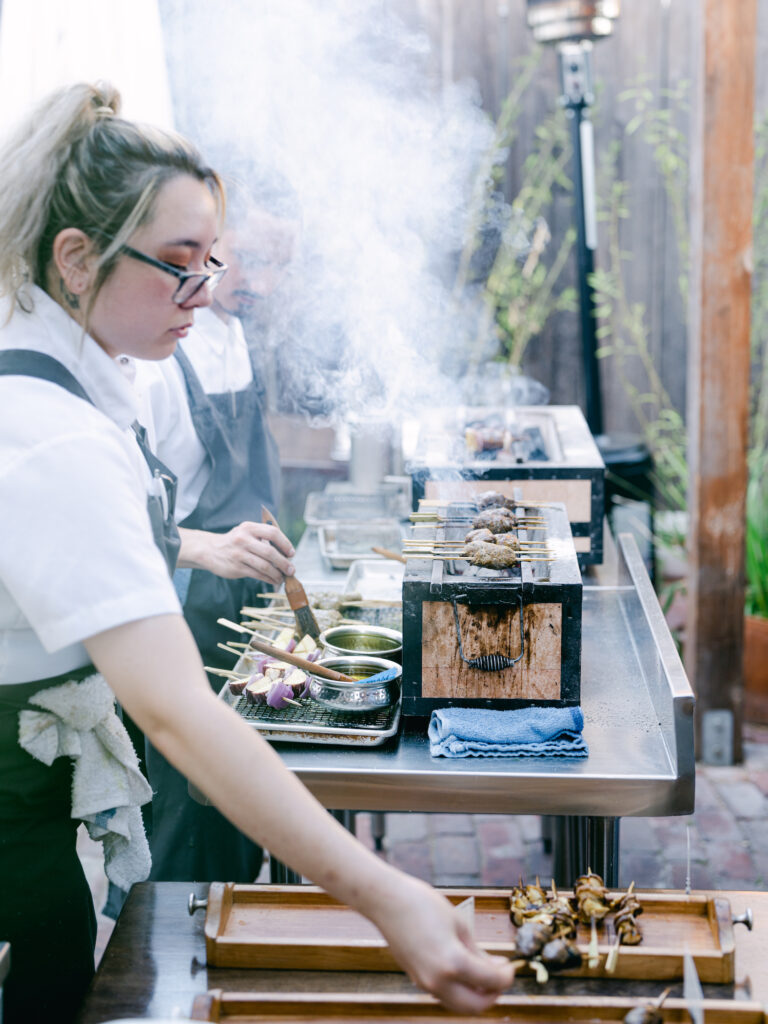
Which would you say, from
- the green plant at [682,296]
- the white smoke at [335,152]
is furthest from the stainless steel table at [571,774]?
the green plant at [682,296]

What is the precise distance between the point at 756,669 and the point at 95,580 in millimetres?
4192

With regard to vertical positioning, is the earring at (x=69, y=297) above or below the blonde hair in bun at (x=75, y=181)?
below

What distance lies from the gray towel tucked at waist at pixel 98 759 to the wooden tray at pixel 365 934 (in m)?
0.22

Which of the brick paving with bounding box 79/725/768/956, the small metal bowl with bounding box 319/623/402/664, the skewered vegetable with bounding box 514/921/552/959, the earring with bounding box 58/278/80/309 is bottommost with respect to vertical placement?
the brick paving with bounding box 79/725/768/956

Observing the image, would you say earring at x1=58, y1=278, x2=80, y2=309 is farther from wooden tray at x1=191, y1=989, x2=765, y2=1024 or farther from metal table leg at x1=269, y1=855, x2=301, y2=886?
metal table leg at x1=269, y1=855, x2=301, y2=886

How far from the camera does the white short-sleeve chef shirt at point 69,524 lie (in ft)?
4.04

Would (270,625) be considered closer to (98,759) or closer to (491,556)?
(491,556)

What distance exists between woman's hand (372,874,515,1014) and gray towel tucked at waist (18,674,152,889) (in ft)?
2.23

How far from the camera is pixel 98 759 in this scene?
1725 mm

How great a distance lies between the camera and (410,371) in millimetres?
3980

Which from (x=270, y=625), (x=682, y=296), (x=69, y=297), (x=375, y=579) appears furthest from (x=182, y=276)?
(x=682, y=296)

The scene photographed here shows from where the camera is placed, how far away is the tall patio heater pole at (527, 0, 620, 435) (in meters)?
4.90

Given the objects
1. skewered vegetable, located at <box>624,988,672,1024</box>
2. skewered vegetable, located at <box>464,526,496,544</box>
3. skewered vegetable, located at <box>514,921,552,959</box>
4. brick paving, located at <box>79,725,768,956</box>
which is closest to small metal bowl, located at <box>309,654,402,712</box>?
skewered vegetable, located at <box>464,526,496,544</box>

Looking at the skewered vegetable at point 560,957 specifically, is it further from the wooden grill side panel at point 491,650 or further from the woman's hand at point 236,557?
the woman's hand at point 236,557
